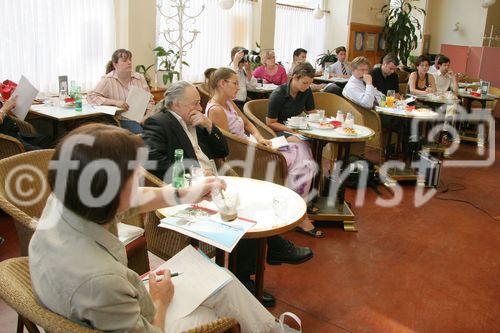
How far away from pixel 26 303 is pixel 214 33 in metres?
6.20

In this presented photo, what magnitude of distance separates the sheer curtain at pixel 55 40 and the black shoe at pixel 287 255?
3.24 m

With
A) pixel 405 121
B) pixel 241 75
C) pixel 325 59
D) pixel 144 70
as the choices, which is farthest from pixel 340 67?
pixel 144 70

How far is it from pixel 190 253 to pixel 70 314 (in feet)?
2.36

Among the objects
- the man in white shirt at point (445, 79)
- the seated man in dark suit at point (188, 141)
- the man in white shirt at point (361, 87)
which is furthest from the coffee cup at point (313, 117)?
the man in white shirt at point (445, 79)

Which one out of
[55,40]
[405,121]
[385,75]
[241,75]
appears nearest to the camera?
[55,40]

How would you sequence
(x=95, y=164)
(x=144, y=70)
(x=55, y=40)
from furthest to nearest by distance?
(x=144, y=70) → (x=55, y=40) → (x=95, y=164)

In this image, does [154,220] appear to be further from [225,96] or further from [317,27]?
[317,27]

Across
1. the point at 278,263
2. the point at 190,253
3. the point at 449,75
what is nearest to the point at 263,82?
the point at 449,75

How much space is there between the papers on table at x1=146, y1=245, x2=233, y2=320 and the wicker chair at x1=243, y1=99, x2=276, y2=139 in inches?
87.1

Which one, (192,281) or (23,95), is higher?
(23,95)

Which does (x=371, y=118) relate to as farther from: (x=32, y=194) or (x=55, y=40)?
(x=32, y=194)

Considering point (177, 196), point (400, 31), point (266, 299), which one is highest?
point (400, 31)

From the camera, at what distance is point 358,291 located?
9.00 feet

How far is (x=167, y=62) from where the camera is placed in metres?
5.87
